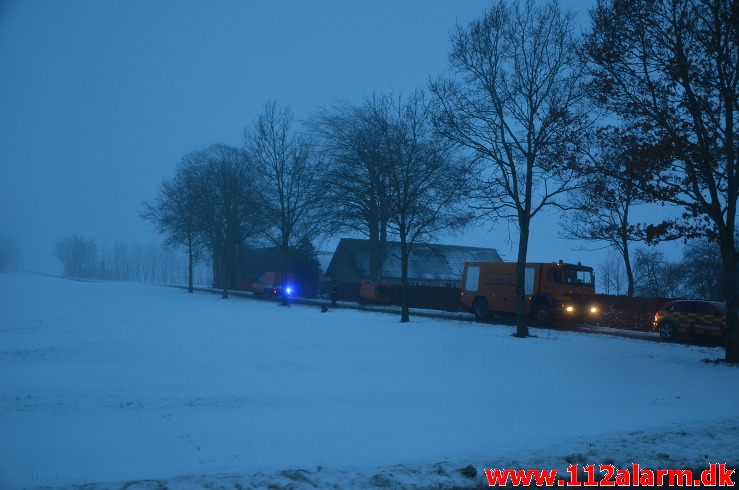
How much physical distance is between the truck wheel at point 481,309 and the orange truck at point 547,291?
0.11 meters

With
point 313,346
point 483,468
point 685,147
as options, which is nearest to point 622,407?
point 483,468

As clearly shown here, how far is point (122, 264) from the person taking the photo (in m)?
189

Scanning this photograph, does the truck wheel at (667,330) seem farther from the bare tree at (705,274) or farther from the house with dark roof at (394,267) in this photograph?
the house with dark roof at (394,267)

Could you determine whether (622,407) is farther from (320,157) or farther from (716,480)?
(320,157)

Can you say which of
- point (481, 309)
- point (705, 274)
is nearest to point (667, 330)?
point (481, 309)

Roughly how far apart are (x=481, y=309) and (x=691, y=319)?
10939 millimetres

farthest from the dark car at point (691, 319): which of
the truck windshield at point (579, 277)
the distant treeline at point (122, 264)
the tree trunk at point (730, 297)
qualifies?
the distant treeline at point (122, 264)

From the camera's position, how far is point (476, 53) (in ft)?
71.1

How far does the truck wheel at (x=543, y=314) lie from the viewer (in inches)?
1087

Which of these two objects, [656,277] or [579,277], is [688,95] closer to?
[579,277]

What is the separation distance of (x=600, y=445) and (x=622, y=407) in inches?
111

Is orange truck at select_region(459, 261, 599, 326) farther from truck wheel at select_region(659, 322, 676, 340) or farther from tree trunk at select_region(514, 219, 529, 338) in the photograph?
tree trunk at select_region(514, 219, 529, 338)

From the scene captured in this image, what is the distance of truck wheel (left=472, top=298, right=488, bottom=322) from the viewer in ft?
102

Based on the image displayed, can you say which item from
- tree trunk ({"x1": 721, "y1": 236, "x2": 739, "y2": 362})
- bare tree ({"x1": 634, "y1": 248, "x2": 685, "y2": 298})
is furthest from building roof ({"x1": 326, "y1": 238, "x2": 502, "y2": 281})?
tree trunk ({"x1": 721, "y1": 236, "x2": 739, "y2": 362})
